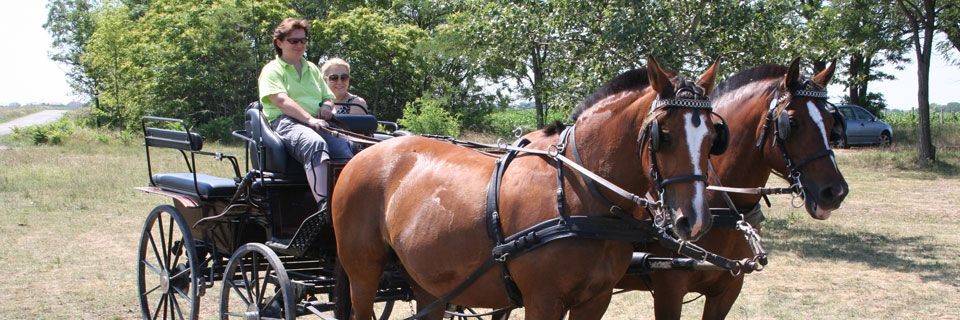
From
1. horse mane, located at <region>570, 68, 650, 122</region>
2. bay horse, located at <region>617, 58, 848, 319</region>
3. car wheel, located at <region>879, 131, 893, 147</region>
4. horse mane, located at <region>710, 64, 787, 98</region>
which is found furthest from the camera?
car wheel, located at <region>879, 131, 893, 147</region>

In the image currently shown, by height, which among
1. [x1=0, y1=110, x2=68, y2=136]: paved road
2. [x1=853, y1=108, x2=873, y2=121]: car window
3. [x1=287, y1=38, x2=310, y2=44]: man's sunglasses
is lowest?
[x1=0, y1=110, x2=68, y2=136]: paved road

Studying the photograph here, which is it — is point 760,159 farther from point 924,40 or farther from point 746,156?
point 924,40

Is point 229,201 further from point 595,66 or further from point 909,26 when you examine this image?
point 909,26

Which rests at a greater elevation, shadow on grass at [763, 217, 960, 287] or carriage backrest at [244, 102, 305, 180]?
carriage backrest at [244, 102, 305, 180]

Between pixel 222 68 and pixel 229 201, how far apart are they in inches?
1113

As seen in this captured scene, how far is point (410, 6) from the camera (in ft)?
137

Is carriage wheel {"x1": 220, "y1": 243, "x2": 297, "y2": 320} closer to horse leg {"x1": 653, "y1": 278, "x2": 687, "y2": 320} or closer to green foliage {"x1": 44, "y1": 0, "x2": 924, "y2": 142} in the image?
horse leg {"x1": 653, "y1": 278, "x2": 687, "y2": 320}

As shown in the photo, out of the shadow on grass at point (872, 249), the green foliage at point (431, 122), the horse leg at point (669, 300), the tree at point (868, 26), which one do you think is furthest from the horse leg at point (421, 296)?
the green foliage at point (431, 122)

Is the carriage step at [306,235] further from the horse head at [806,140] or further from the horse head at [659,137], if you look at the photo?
the horse head at [806,140]

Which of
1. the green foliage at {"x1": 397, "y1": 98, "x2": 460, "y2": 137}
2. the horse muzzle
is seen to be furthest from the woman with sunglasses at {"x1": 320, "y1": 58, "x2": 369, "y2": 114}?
the green foliage at {"x1": 397, "y1": 98, "x2": 460, "y2": 137}

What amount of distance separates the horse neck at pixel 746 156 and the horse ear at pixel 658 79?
4.63ft

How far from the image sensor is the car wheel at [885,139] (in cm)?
2866

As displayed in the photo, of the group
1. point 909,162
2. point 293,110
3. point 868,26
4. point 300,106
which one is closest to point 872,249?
point 300,106

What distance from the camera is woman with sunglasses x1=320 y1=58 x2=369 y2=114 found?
21.2ft
